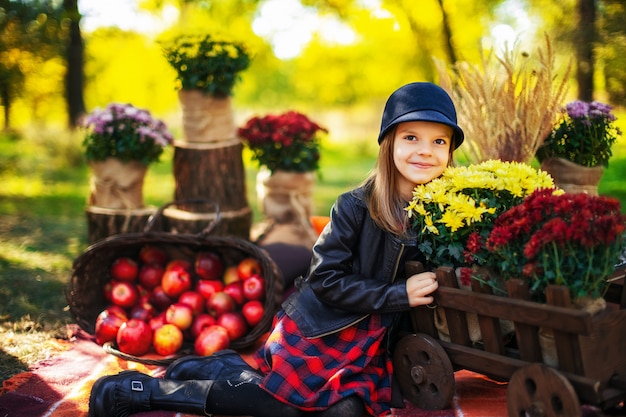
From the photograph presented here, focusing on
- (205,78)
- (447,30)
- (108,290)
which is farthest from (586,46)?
(108,290)

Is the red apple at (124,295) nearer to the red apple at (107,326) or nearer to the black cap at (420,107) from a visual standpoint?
the red apple at (107,326)

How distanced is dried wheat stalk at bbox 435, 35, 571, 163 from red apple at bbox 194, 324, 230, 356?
188 centimetres

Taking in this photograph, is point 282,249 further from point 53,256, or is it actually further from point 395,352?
point 53,256

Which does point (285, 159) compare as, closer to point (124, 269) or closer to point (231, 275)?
point (231, 275)

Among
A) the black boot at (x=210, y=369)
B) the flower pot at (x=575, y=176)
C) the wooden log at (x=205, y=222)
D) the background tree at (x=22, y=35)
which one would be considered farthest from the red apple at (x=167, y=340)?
the background tree at (x=22, y=35)

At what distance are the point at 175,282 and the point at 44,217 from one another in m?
4.08

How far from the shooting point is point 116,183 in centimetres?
475

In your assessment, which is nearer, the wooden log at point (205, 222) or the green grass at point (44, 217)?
the green grass at point (44, 217)

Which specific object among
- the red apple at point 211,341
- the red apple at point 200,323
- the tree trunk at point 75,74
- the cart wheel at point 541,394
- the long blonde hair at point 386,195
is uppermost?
the tree trunk at point 75,74

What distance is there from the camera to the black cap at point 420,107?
8.70 feet

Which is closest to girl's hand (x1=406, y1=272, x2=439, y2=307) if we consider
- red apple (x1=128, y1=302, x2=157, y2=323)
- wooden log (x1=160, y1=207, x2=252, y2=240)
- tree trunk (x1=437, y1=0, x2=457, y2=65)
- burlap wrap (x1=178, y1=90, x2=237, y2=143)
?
red apple (x1=128, y1=302, x2=157, y2=323)

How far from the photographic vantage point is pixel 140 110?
4.91 m

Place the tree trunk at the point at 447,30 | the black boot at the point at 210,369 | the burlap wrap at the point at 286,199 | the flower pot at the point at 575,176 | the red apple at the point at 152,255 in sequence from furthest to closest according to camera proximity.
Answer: the tree trunk at the point at 447,30
the burlap wrap at the point at 286,199
the red apple at the point at 152,255
the flower pot at the point at 575,176
the black boot at the point at 210,369

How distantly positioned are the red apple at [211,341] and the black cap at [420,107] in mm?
1458
